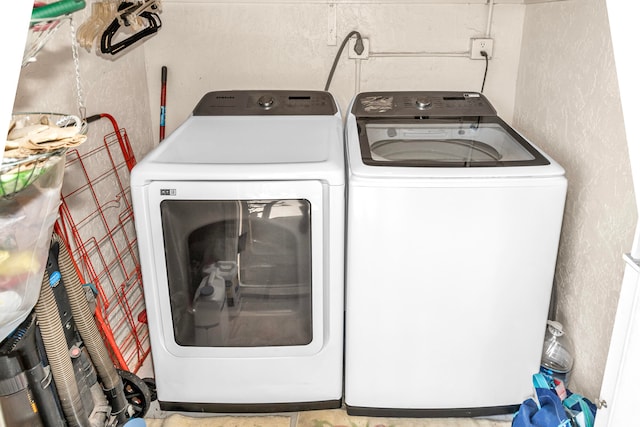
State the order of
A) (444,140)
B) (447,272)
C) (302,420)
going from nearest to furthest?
1. (447,272)
2. (302,420)
3. (444,140)

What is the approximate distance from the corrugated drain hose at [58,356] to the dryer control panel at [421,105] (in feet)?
4.25

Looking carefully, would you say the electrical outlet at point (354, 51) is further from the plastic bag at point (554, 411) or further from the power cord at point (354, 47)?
the plastic bag at point (554, 411)

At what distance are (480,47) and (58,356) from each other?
2130mm

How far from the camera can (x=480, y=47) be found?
2.47 metres

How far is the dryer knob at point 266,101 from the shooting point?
226cm

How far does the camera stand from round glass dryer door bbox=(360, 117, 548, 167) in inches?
72.4

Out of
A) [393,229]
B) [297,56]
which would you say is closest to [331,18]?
[297,56]

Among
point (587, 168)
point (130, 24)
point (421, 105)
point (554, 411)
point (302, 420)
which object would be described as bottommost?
point (302, 420)

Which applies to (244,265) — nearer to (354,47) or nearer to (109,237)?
(109,237)

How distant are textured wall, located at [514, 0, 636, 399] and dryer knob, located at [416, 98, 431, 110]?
473 millimetres

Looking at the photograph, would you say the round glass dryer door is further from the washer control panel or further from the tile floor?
the tile floor

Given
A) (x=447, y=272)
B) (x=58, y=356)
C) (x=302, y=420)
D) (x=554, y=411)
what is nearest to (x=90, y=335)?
(x=58, y=356)

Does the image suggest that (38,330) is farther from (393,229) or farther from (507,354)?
(507,354)

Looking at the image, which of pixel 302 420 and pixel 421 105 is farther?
pixel 421 105
